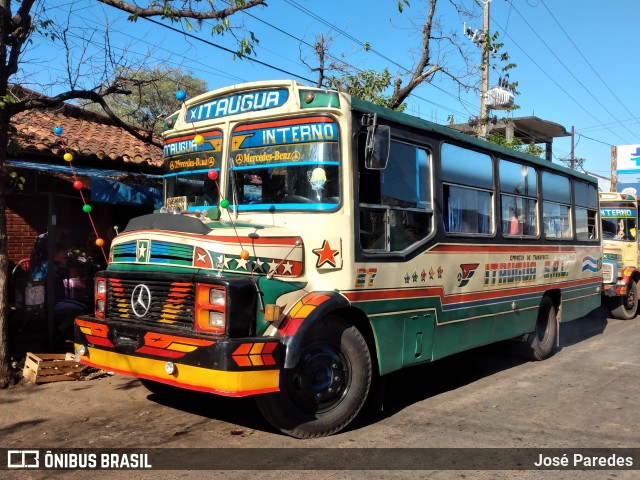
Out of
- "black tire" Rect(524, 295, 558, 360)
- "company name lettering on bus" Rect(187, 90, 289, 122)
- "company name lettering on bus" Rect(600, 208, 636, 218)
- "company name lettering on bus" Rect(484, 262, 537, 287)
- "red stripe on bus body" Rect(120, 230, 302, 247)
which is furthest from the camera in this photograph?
"company name lettering on bus" Rect(600, 208, 636, 218)

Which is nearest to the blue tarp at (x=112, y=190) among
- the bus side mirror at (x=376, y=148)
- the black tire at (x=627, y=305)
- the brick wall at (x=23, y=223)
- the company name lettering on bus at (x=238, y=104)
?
the brick wall at (x=23, y=223)

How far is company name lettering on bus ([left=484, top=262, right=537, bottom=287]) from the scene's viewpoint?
6.63 meters

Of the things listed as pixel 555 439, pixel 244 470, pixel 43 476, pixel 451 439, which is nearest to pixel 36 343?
pixel 43 476

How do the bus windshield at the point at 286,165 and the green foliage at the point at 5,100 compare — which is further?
the green foliage at the point at 5,100

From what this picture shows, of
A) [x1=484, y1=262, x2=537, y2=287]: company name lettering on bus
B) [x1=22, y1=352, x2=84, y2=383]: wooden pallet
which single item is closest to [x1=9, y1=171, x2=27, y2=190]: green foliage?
[x1=22, y1=352, x2=84, y2=383]: wooden pallet

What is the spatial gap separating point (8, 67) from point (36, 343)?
3497 millimetres

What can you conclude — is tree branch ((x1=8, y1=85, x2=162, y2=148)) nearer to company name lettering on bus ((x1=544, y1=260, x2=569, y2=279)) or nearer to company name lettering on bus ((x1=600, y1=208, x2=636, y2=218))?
company name lettering on bus ((x1=544, y1=260, x2=569, y2=279))

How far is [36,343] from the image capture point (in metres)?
7.46

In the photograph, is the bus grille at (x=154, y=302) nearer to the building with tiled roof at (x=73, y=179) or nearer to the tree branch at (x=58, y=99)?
the tree branch at (x=58, y=99)

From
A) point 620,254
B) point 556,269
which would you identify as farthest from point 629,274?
point 556,269

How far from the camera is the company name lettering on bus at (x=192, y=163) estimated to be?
207 inches

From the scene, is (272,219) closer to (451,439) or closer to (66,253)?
(451,439)

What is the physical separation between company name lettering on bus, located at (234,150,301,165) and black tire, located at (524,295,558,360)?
483cm

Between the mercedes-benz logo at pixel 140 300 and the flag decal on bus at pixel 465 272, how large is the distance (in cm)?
324
